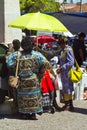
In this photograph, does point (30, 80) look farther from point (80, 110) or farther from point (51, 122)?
point (80, 110)

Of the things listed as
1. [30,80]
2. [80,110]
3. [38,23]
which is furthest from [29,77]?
[80,110]

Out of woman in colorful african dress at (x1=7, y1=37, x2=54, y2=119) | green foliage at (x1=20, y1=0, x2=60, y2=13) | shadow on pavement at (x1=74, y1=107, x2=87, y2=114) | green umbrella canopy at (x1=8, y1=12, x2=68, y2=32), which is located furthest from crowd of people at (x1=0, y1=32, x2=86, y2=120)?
green foliage at (x1=20, y1=0, x2=60, y2=13)

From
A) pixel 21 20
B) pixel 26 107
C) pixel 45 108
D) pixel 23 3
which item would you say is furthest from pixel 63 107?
pixel 23 3

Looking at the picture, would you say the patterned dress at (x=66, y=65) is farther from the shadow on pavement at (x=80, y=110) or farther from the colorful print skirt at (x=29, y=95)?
the colorful print skirt at (x=29, y=95)

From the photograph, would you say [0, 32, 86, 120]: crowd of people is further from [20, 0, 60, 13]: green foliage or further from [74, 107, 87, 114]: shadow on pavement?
[20, 0, 60, 13]: green foliage

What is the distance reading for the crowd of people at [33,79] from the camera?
9234 mm

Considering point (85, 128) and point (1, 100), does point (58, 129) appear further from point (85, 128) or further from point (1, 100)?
point (1, 100)

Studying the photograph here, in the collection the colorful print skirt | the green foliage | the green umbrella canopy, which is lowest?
the green foliage

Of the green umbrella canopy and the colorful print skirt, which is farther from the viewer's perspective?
the green umbrella canopy

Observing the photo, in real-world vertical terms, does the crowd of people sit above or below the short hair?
below

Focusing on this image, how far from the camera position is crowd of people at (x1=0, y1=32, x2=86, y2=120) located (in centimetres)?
923

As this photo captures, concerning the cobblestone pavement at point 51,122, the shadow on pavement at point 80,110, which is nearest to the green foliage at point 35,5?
the shadow on pavement at point 80,110

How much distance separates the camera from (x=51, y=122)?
30.3 ft

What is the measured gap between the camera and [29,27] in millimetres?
10195
